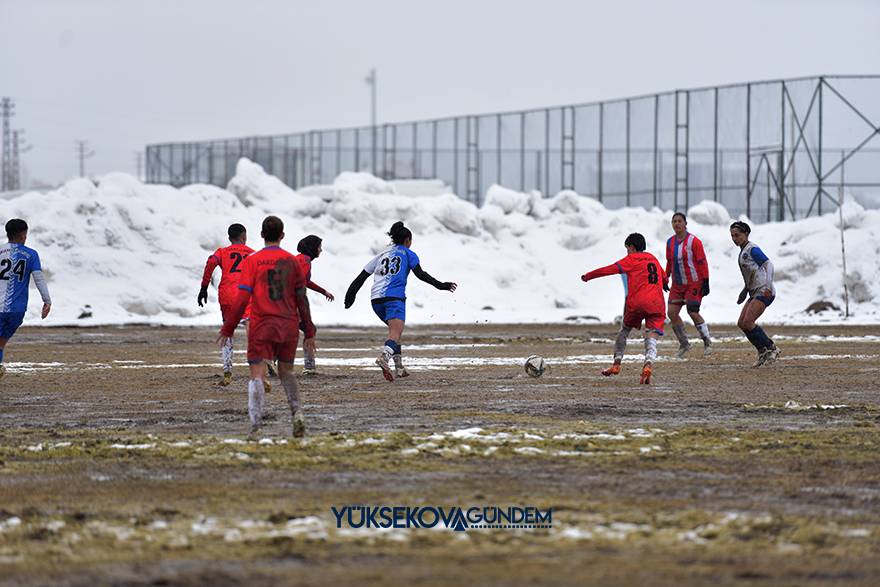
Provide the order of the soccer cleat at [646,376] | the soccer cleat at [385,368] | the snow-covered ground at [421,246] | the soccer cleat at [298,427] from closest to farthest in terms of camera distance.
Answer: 1. the soccer cleat at [298,427]
2. the soccer cleat at [646,376]
3. the soccer cleat at [385,368]
4. the snow-covered ground at [421,246]

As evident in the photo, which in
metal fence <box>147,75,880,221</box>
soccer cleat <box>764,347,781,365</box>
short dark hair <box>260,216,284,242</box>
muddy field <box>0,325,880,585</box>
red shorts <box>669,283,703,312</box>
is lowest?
muddy field <box>0,325,880,585</box>

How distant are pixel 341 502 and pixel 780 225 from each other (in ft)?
130

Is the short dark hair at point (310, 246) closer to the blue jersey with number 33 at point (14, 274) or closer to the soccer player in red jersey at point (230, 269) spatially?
the soccer player in red jersey at point (230, 269)

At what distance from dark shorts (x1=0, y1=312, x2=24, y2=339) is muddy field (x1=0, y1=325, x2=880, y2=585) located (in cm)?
57

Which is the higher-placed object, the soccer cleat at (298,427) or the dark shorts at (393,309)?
the dark shorts at (393,309)

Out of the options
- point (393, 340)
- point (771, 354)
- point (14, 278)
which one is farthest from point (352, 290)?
point (771, 354)

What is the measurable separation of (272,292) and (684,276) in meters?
10.7

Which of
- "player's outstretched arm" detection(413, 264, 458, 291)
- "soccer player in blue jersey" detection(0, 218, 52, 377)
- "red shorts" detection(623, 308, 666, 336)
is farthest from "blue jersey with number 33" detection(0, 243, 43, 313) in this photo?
"red shorts" detection(623, 308, 666, 336)

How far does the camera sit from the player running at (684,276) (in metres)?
20.6

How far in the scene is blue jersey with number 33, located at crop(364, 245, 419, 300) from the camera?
1748cm

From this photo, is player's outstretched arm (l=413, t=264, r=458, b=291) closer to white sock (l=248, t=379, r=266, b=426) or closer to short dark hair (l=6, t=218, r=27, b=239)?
short dark hair (l=6, t=218, r=27, b=239)

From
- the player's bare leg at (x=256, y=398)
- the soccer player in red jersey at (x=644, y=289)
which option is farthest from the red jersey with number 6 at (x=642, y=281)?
the player's bare leg at (x=256, y=398)

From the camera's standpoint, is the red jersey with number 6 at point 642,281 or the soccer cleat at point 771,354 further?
the soccer cleat at point 771,354

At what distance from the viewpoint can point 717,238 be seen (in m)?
47.0
